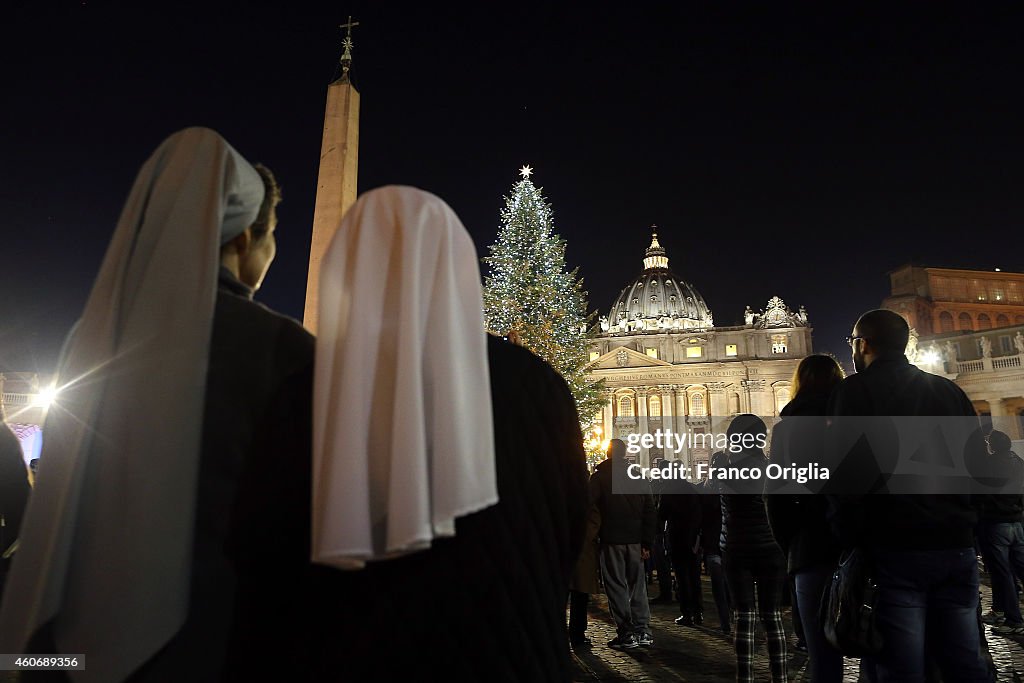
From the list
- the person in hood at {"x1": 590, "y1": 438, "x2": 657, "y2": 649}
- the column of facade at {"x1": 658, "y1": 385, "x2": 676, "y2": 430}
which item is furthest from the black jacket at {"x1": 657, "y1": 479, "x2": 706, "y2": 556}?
the column of facade at {"x1": 658, "y1": 385, "x2": 676, "y2": 430}

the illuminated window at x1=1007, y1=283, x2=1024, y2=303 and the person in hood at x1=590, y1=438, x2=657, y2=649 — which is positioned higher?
the illuminated window at x1=1007, y1=283, x2=1024, y2=303

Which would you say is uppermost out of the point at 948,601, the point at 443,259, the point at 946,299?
the point at 946,299

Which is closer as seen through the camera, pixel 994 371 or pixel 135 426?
pixel 135 426

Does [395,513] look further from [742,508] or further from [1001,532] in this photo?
[1001,532]

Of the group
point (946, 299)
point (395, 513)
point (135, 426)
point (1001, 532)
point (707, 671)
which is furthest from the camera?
point (946, 299)

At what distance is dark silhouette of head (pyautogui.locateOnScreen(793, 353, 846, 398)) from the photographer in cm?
342

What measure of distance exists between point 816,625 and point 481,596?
8.12 ft

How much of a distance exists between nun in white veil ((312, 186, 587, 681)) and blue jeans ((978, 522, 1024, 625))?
6.58 m

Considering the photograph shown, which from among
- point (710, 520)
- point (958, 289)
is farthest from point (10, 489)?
point (958, 289)

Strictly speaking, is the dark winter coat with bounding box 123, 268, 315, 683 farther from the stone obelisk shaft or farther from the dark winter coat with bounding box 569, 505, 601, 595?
the stone obelisk shaft

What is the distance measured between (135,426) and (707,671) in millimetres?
4753

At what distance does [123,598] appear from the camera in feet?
3.76

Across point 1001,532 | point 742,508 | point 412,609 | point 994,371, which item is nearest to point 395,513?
point 412,609

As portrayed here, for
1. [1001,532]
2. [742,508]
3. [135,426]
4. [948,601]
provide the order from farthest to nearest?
[1001,532], [742,508], [948,601], [135,426]
